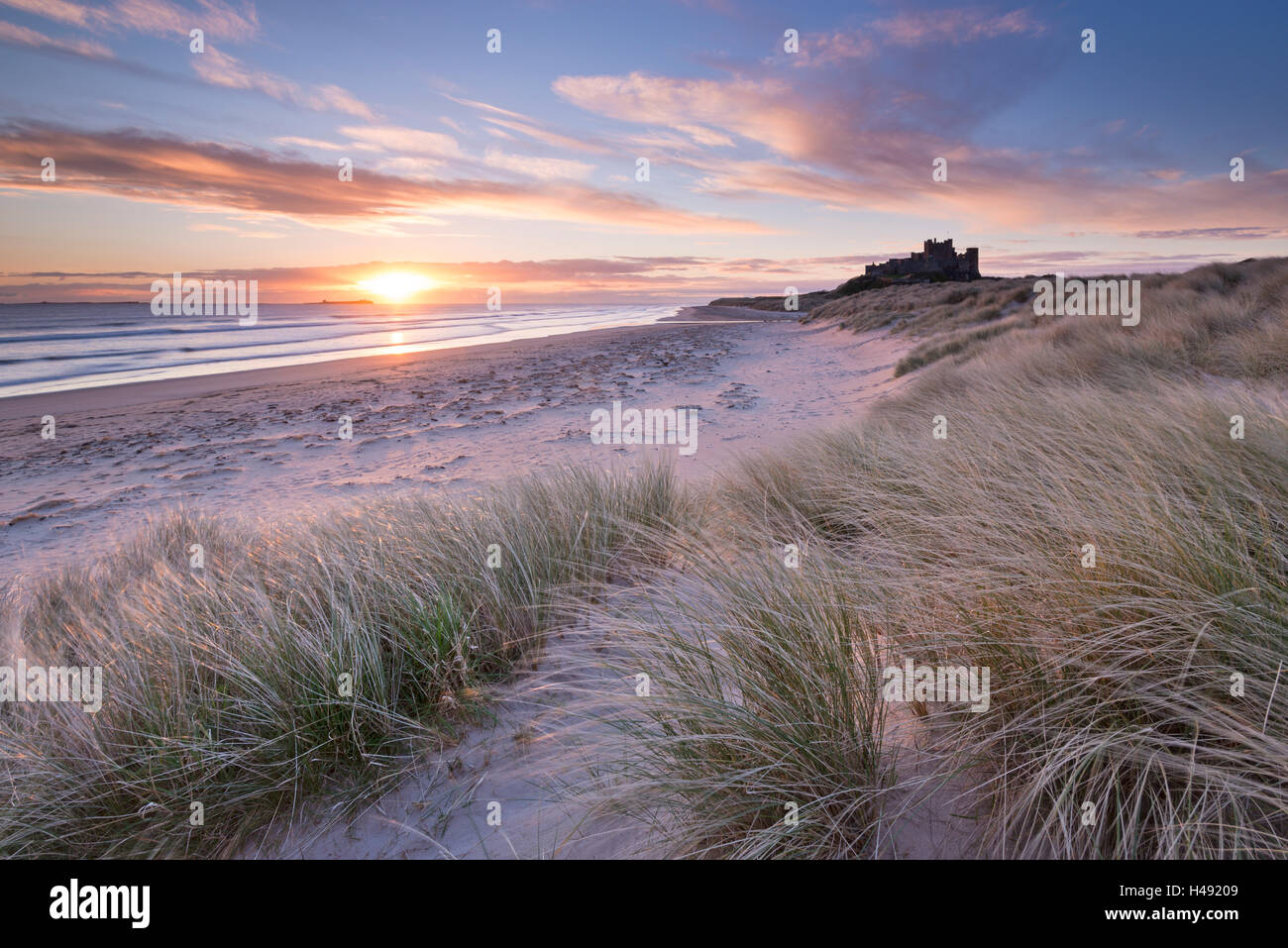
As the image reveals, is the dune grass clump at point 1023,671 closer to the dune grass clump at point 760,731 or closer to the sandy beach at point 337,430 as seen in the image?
the dune grass clump at point 760,731

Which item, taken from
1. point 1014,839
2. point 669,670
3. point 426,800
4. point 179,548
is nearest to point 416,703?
point 426,800

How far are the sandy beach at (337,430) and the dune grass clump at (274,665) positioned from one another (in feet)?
7.17

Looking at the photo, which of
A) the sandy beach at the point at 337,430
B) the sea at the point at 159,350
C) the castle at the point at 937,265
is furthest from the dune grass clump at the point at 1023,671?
the castle at the point at 937,265

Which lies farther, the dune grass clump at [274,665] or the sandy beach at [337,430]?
the sandy beach at [337,430]

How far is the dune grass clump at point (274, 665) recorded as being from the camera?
6.75ft

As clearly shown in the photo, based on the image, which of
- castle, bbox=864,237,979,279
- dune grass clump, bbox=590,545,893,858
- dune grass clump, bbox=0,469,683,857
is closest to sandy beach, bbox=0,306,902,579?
dune grass clump, bbox=0,469,683,857

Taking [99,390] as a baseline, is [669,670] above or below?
below

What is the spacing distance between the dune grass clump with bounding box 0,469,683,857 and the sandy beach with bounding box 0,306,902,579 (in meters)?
2.18

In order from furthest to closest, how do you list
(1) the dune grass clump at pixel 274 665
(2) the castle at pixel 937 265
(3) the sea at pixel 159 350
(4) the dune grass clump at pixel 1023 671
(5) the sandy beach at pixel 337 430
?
(2) the castle at pixel 937 265
(3) the sea at pixel 159 350
(5) the sandy beach at pixel 337 430
(1) the dune grass clump at pixel 274 665
(4) the dune grass clump at pixel 1023 671

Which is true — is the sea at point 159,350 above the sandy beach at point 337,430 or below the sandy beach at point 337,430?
above

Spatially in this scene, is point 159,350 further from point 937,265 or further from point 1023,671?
point 937,265

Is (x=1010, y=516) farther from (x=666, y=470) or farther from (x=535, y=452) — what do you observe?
(x=535, y=452)

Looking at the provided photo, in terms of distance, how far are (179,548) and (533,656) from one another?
3368 millimetres
